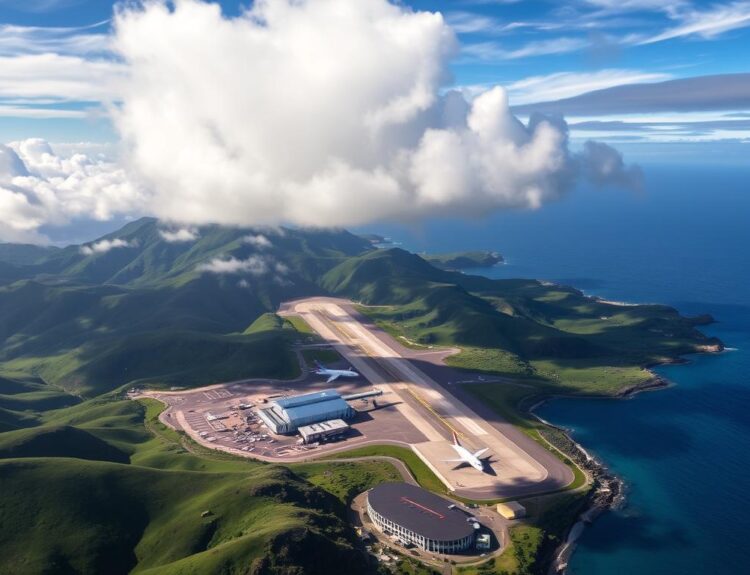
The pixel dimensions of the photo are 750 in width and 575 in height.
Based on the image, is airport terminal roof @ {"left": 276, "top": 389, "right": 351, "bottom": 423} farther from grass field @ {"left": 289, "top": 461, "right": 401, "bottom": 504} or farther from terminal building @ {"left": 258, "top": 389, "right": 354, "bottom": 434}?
grass field @ {"left": 289, "top": 461, "right": 401, "bottom": 504}

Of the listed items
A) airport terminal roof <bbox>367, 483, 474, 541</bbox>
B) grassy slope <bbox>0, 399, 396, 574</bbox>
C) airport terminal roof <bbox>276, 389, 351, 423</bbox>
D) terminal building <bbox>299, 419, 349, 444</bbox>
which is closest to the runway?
airport terminal roof <bbox>367, 483, 474, 541</bbox>

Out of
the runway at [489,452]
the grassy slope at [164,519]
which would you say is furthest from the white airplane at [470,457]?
the grassy slope at [164,519]

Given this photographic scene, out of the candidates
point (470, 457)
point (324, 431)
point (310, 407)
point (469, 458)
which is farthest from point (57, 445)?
point (470, 457)

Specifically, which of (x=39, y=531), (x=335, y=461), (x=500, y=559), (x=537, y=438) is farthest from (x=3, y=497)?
(x=537, y=438)

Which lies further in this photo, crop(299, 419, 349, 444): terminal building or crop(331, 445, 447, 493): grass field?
crop(299, 419, 349, 444): terminal building

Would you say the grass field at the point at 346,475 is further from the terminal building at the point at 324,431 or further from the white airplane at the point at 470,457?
the white airplane at the point at 470,457

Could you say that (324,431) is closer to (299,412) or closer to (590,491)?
(299,412)

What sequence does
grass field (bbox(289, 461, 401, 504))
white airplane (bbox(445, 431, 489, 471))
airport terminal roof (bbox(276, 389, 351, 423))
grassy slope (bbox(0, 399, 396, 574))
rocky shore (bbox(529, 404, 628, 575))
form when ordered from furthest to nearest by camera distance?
airport terminal roof (bbox(276, 389, 351, 423)) < white airplane (bbox(445, 431, 489, 471)) < grass field (bbox(289, 461, 401, 504)) < rocky shore (bbox(529, 404, 628, 575)) < grassy slope (bbox(0, 399, 396, 574))

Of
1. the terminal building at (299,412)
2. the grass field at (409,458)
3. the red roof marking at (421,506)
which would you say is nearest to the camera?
the red roof marking at (421,506)
